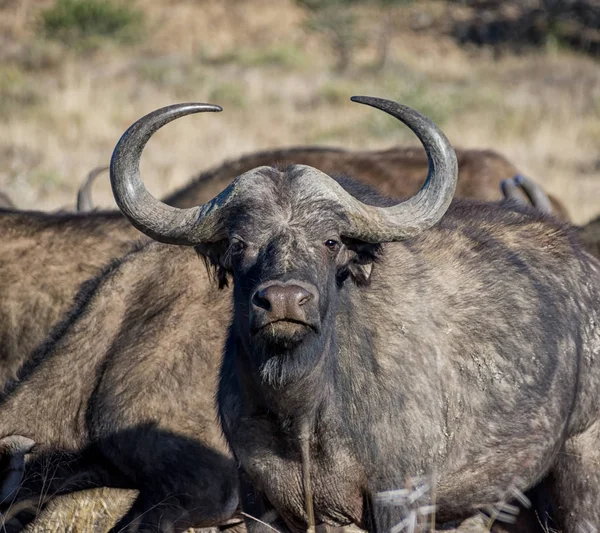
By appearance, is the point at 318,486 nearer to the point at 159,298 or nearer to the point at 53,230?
the point at 159,298

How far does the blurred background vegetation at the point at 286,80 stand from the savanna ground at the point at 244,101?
0.19 ft

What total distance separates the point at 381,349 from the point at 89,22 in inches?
1166

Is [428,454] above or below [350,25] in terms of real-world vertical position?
above

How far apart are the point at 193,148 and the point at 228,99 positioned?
5.14 m

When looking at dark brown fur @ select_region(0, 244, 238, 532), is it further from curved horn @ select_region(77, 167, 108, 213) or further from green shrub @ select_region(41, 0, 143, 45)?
green shrub @ select_region(41, 0, 143, 45)

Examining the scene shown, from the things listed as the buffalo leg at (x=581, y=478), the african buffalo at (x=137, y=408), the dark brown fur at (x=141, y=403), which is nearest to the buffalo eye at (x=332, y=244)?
the african buffalo at (x=137, y=408)

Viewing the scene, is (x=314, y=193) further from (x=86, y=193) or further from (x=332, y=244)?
(x=86, y=193)

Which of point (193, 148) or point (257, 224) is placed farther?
point (193, 148)

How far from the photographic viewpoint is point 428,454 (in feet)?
14.6

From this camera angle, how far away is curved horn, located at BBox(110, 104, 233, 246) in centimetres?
423

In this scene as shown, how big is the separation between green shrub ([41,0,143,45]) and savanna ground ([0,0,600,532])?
0.32 meters

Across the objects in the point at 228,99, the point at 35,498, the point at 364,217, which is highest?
the point at 364,217

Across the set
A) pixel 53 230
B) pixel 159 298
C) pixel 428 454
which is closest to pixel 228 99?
pixel 53 230

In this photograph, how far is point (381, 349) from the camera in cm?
454
